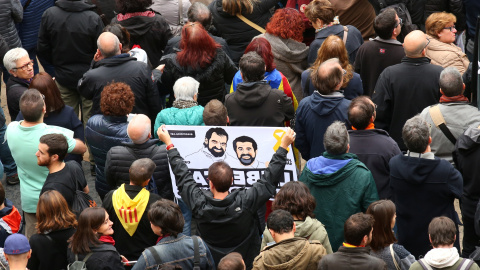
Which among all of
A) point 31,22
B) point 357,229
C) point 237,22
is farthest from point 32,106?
point 31,22

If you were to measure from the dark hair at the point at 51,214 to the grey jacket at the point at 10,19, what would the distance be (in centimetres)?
509

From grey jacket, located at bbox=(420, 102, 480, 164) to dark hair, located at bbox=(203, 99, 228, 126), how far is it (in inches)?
77.3

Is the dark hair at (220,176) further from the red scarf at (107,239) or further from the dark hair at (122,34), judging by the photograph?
the dark hair at (122,34)

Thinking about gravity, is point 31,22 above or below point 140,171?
below

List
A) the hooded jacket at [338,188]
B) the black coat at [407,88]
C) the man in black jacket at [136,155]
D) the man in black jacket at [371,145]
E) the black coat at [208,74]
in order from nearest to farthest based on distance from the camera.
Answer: the hooded jacket at [338,188] → the man in black jacket at [371,145] → the man in black jacket at [136,155] → the black coat at [407,88] → the black coat at [208,74]

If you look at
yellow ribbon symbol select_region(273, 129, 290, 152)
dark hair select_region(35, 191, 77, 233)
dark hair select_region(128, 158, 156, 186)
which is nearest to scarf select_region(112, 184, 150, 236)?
dark hair select_region(128, 158, 156, 186)

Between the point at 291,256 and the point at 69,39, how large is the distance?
5336mm

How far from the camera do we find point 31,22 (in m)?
11.4

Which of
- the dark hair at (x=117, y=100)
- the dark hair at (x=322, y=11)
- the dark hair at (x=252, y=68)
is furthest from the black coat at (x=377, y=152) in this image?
the dark hair at (x=322, y=11)

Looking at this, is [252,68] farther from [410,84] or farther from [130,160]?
[410,84]

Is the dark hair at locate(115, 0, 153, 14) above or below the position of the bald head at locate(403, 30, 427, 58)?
below

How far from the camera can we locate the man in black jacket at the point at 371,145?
691 cm

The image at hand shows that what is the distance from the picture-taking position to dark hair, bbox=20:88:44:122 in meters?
7.29

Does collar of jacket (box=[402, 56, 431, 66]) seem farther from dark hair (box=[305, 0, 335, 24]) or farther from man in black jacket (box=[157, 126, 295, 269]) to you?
man in black jacket (box=[157, 126, 295, 269])
